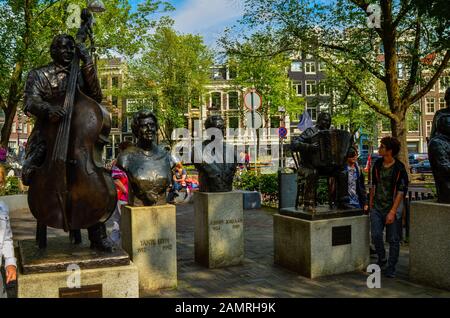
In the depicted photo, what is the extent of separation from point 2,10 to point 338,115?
2486 centimetres

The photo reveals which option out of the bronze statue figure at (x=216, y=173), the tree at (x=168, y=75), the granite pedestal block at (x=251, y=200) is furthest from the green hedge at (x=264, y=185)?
the tree at (x=168, y=75)

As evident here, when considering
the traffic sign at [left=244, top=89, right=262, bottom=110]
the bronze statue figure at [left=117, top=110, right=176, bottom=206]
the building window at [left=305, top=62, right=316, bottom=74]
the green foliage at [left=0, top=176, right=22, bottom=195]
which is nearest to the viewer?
the bronze statue figure at [left=117, top=110, right=176, bottom=206]

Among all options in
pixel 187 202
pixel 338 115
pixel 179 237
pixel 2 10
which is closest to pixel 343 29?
pixel 187 202

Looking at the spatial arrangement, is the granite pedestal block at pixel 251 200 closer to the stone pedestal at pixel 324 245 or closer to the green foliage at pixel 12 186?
the stone pedestal at pixel 324 245

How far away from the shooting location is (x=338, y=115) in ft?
111

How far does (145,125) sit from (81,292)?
8.24 ft

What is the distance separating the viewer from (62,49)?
387cm

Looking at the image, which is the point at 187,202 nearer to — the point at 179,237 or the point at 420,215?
the point at 179,237

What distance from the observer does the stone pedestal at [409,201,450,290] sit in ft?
16.4

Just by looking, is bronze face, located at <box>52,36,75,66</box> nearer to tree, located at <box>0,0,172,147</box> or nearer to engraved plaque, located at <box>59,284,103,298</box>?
engraved plaque, located at <box>59,284,103,298</box>

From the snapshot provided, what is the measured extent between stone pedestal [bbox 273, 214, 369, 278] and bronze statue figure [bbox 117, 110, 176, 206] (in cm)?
194

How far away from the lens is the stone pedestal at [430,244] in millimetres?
5008

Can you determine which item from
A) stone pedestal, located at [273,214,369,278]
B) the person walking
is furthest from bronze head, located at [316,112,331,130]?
stone pedestal, located at [273,214,369,278]

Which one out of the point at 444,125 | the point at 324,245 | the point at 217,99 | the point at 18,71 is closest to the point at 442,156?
the point at 444,125
